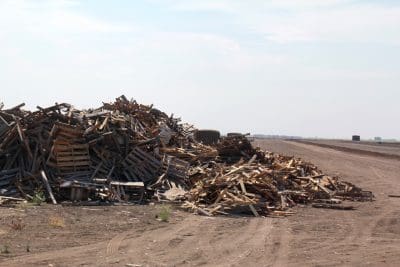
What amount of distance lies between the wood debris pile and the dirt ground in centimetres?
144

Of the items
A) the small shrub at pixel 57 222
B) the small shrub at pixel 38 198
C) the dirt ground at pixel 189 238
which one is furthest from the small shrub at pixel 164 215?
the small shrub at pixel 38 198

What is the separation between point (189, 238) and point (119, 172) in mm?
7911

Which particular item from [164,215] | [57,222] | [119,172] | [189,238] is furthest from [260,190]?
[57,222]

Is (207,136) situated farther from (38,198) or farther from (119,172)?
(38,198)

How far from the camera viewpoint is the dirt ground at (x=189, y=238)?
9.92 m

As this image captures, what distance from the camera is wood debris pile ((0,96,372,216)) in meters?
17.5

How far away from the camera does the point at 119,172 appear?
1956 centimetres

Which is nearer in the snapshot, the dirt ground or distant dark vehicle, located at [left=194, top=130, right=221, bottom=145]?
the dirt ground

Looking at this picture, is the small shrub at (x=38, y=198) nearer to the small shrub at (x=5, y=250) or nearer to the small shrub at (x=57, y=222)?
the small shrub at (x=57, y=222)

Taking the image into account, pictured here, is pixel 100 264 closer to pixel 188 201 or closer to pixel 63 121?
pixel 188 201

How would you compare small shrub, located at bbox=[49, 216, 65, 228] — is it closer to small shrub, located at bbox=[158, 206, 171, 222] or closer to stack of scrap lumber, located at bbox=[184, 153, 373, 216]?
small shrub, located at bbox=[158, 206, 171, 222]

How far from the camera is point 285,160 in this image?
87.4 ft

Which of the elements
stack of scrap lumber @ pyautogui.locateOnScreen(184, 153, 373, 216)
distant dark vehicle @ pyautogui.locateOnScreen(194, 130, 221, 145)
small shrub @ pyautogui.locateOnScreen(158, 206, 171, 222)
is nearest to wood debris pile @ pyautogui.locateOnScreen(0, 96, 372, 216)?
stack of scrap lumber @ pyautogui.locateOnScreen(184, 153, 373, 216)

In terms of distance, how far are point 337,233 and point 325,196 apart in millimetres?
7223
